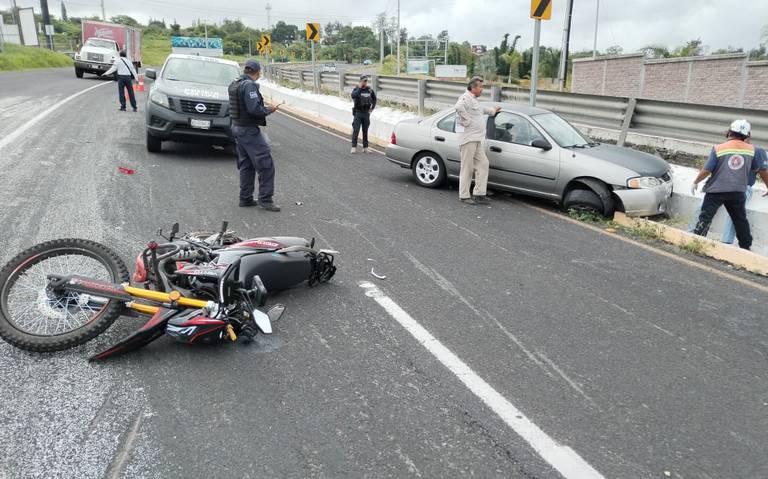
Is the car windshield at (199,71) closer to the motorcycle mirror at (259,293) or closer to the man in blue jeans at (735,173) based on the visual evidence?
the motorcycle mirror at (259,293)

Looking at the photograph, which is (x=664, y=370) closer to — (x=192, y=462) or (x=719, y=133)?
(x=192, y=462)

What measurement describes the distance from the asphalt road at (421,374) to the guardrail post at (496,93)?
22.3 ft

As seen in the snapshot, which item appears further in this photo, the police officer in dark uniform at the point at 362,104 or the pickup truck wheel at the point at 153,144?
the police officer in dark uniform at the point at 362,104

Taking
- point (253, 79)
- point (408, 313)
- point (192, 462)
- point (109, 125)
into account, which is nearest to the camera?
point (192, 462)

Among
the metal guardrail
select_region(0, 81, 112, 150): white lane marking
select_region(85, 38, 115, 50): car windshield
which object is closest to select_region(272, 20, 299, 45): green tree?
select_region(85, 38, 115, 50): car windshield

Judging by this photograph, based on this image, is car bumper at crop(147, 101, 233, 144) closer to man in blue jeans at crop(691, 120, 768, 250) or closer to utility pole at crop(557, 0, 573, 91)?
man in blue jeans at crop(691, 120, 768, 250)

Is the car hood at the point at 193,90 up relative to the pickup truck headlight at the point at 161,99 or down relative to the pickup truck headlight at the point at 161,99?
up

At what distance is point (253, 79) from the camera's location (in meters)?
7.41

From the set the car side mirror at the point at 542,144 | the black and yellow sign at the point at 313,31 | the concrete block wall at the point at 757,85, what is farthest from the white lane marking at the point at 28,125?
the concrete block wall at the point at 757,85

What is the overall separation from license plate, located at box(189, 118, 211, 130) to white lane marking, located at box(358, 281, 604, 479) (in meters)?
7.04

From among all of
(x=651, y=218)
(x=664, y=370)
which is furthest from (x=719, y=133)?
(x=664, y=370)

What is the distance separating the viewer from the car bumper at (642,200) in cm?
741

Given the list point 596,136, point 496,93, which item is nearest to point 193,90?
point 496,93

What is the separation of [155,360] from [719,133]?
8.76 m
